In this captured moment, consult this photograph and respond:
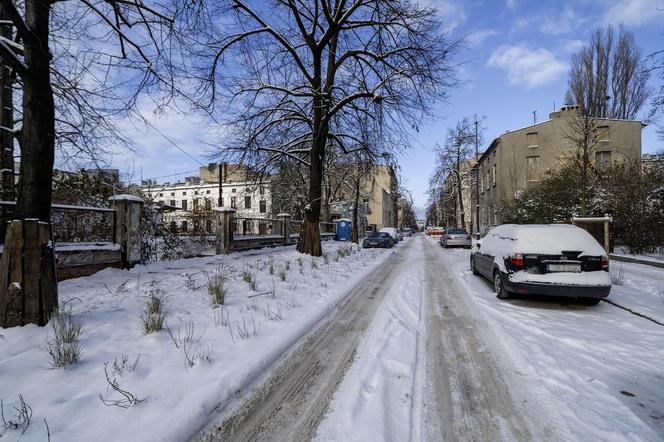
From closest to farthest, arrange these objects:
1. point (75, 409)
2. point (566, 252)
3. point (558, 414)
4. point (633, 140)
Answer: point (75, 409) < point (558, 414) < point (566, 252) < point (633, 140)

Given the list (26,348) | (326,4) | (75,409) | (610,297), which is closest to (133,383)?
(75,409)

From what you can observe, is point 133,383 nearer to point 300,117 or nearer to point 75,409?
point 75,409

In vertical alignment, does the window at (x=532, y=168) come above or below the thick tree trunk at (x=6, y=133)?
above

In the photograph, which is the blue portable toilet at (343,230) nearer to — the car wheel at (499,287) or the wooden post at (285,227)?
the wooden post at (285,227)

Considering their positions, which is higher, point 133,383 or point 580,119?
point 580,119

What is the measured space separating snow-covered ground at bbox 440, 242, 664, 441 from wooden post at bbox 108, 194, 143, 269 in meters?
8.72

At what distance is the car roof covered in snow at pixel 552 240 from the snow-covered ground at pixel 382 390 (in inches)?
112

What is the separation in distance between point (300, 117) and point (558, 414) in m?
12.6

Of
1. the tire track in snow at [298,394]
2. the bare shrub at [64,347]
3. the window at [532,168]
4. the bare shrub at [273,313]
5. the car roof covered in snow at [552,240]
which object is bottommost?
the tire track in snow at [298,394]

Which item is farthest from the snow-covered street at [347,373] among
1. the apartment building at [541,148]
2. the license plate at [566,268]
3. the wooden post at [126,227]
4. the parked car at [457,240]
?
the apartment building at [541,148]

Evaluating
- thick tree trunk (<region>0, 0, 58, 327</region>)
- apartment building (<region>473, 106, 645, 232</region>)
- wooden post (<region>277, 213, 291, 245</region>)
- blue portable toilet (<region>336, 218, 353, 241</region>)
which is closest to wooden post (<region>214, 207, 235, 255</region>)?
wooden post (<region>277, 213, 291, 245</region>)

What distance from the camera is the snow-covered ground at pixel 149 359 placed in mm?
2314

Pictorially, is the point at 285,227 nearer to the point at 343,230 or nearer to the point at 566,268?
the point at 343,230

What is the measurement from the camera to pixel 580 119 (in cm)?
1675
